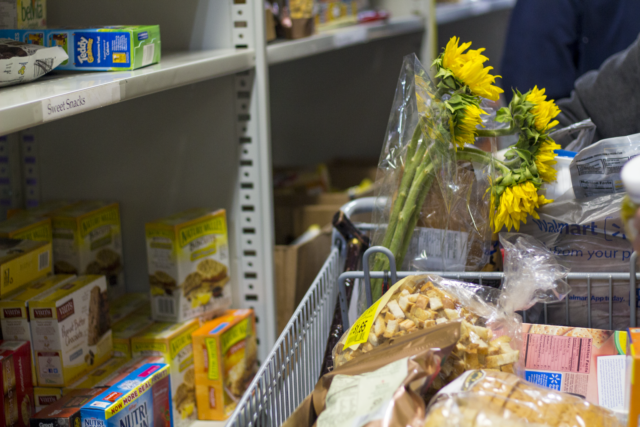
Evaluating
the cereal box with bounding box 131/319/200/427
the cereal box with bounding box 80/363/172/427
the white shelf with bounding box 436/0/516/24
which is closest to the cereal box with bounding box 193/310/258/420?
the cereal box with bounding box 131/319/200/427

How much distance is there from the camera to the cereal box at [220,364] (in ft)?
3.50

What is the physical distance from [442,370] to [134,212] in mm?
784

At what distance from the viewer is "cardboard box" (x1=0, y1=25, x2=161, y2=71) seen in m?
0.85

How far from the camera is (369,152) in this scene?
2371mm

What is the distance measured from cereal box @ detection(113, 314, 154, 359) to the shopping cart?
1.12ft

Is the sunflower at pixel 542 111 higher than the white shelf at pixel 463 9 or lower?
lower

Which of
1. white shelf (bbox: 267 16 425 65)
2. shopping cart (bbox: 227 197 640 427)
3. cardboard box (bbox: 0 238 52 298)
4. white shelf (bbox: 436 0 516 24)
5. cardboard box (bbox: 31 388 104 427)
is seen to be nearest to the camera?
shopping cart (bbox: 227 197 640 427)

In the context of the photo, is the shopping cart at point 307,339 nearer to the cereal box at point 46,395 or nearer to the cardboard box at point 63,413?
the cardboard box at point 63,413

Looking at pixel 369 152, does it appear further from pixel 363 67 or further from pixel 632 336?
pixel 632 336

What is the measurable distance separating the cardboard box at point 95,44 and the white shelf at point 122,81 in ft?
0.06

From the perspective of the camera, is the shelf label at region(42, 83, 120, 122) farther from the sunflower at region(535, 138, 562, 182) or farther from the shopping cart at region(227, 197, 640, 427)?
the sunflower at region(535, 138, 562, 182)

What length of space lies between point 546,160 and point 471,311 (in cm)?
22

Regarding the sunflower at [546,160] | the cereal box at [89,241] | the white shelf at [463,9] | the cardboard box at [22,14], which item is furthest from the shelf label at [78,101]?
the white shelf at [463,9]

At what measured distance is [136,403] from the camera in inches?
34.1
